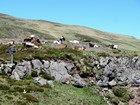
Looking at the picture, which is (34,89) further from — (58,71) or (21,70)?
(58,71)

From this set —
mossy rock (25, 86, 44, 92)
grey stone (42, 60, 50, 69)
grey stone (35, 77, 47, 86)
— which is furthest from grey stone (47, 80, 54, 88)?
grey stone (42, 60, 50, 69)

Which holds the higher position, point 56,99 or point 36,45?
point 36,45

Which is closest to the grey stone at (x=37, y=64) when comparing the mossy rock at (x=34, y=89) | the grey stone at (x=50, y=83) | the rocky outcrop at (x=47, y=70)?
the rocky outcrop at (x=47, y=70)

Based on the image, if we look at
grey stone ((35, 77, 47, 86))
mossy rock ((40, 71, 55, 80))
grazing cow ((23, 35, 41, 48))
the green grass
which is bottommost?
the green grass

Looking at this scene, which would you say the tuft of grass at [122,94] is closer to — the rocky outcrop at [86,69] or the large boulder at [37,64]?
the rocky outcrop at [86,69]

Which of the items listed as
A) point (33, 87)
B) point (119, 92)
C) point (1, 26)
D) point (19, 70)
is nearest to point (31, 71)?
point (19, 70)

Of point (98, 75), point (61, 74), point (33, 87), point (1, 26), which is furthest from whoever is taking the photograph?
point (1, 26)

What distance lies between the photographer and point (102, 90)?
53062 mm

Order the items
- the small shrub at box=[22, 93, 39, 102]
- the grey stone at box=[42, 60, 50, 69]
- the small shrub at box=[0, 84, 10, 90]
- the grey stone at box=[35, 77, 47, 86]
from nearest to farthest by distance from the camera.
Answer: the small shrub at box=[22, 93, 39, 102], the small shrub at box=[0, 84, 10, 90], the grey stone at box=[35, 77, 47, 86], the grey stone at box=[42, 60, 50, 69]

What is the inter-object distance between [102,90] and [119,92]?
2536mm

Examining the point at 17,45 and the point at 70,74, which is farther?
the point at 17,45

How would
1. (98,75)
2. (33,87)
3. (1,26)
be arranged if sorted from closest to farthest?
(33,87) < (98,75) < (1,26)

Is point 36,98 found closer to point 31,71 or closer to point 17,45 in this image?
point 31,71

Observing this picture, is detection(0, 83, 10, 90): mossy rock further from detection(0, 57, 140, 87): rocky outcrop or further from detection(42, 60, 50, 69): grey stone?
detection(42, 60, 50, 69): grey stone
